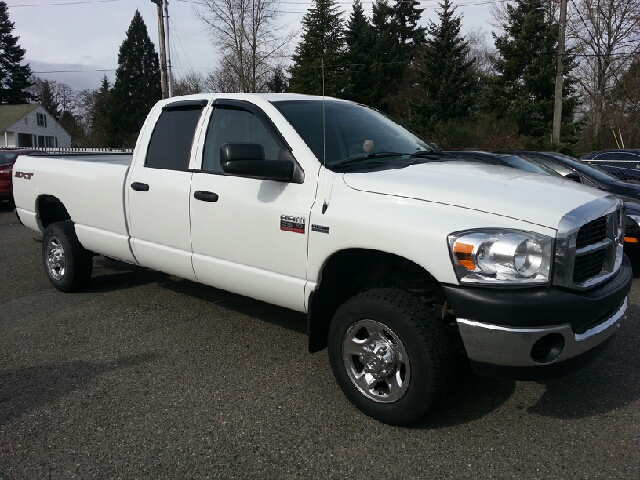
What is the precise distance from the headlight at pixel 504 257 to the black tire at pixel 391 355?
0.38 m

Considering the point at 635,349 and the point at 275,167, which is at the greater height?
the point at 275,167

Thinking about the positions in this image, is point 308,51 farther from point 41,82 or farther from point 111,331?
point 41,82

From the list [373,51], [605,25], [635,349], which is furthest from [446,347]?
[605,25]

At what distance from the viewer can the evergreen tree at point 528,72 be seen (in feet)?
104

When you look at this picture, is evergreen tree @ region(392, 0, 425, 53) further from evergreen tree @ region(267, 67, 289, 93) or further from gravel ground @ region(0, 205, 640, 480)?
gravel ground @ region(0, 205, 640, 480)

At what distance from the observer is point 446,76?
3684 cm

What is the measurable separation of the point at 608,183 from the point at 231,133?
6.71 meters

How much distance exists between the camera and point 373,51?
123 ft

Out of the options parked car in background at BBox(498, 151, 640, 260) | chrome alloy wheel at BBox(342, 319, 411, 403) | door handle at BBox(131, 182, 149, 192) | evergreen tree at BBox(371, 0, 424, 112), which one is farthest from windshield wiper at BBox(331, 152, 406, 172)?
evergreen tree at BBox(371, 0, 424, 112)

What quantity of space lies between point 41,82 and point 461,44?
6886 cm

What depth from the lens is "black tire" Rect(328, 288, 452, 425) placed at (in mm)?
3049

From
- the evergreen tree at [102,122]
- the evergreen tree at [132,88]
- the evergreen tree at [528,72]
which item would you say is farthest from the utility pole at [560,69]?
the evergreen tree at [102,122]

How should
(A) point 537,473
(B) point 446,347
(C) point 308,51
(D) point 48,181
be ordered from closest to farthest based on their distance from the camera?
(A) point 537,473 → (B) point 446,347 → (C) point 308,51 → (D) point 48,181

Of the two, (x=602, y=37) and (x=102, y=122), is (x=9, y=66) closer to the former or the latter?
(x=102, y=122)
